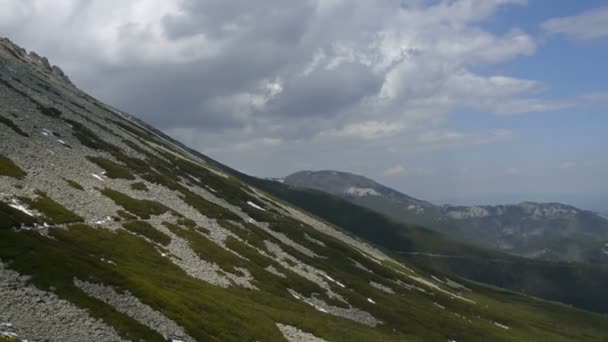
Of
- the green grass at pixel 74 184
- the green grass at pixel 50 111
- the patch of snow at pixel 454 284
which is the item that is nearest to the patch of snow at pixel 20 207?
the green grass at pixel 74 184

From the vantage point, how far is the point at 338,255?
4503 inches

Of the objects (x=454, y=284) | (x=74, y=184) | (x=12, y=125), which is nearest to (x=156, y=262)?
(x=74, y=184)

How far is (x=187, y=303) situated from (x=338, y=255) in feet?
233

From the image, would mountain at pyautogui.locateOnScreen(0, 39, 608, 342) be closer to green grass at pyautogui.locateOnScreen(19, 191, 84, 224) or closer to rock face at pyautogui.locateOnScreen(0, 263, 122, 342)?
rock face at pyautogui.locateOnScreen(0, 263, 122, 342)

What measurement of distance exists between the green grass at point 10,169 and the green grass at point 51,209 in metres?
4.13

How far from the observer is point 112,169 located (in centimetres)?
8706

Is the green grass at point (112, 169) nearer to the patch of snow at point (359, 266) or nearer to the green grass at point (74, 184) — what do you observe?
the green grass at point (74, 184)

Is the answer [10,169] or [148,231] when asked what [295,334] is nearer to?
[148,231]

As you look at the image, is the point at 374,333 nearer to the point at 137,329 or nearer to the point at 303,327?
the point at 303,327

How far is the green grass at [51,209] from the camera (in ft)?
181

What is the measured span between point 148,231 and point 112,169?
25211 millimetres

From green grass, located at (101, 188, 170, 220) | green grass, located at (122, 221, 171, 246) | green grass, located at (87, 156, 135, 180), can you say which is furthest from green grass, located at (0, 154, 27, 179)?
green grass, located at (87, 156, 135, 180)

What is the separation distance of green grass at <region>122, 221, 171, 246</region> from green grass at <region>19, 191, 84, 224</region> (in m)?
6.86

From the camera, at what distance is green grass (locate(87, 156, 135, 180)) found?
3346 inches
